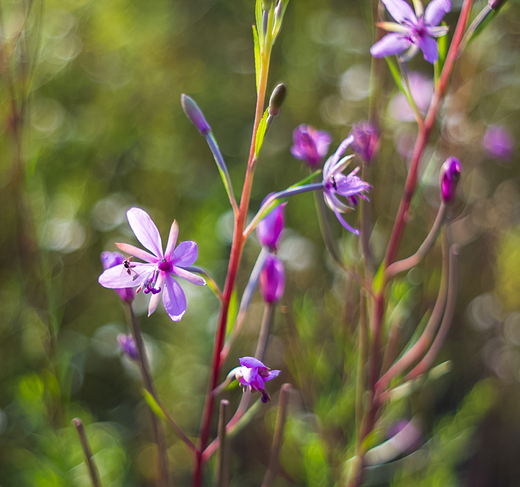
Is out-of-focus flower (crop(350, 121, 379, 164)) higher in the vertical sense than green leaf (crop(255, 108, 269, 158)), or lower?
lower

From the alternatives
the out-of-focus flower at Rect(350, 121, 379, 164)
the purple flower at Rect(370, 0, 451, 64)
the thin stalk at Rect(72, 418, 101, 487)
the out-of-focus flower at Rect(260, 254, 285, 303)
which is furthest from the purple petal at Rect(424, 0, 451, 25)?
the thin stalk at Rect(72, 418, 101, 487)

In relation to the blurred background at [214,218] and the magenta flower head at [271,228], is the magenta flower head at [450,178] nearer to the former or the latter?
the magenta flower head at [271,228]

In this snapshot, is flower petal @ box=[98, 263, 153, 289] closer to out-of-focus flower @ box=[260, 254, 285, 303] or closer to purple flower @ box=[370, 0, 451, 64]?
out-of-focus flower @ box=[260, 254, 285, 303]

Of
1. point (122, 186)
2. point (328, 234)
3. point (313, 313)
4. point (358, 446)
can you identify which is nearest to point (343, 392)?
point (358, 446)

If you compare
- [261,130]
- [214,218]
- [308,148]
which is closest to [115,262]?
[261,130]

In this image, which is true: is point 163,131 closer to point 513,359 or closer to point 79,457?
point 79,457
